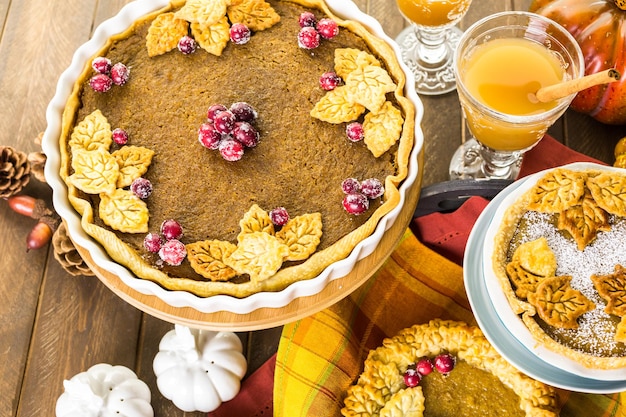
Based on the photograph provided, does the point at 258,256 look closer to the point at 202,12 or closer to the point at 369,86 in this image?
the point at 369,86

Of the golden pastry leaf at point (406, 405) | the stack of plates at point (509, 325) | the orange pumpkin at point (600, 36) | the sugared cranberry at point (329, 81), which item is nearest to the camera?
the stack of plates at point (509, 325)

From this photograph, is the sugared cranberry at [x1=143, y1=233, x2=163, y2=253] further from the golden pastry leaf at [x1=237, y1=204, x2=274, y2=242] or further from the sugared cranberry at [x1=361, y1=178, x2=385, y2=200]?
the sugared cranberry at [x1=361, y1=178, x2=385, y2=200]

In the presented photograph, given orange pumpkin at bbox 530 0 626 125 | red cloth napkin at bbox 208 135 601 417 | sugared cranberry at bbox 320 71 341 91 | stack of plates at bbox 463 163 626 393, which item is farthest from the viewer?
orange pumpkin at bbox 530 0 626 125

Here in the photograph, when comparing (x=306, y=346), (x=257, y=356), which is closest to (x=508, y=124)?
(x=306, y=346)

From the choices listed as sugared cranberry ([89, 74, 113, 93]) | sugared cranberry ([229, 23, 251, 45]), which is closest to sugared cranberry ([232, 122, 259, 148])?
sugared cranberry ([229, 23, 251, 45])

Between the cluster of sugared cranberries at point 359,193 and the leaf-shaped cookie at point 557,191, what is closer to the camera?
the leaf-shaped cookie at point 557,191

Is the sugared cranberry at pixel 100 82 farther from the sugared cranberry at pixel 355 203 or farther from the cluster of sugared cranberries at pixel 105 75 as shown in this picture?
the sugared cranberry at pixel 355 203

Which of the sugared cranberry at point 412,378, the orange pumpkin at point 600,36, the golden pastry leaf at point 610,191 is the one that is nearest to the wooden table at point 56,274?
the orange pumpkin at point 600,36

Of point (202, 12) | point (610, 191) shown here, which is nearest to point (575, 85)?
point (610, 191)
